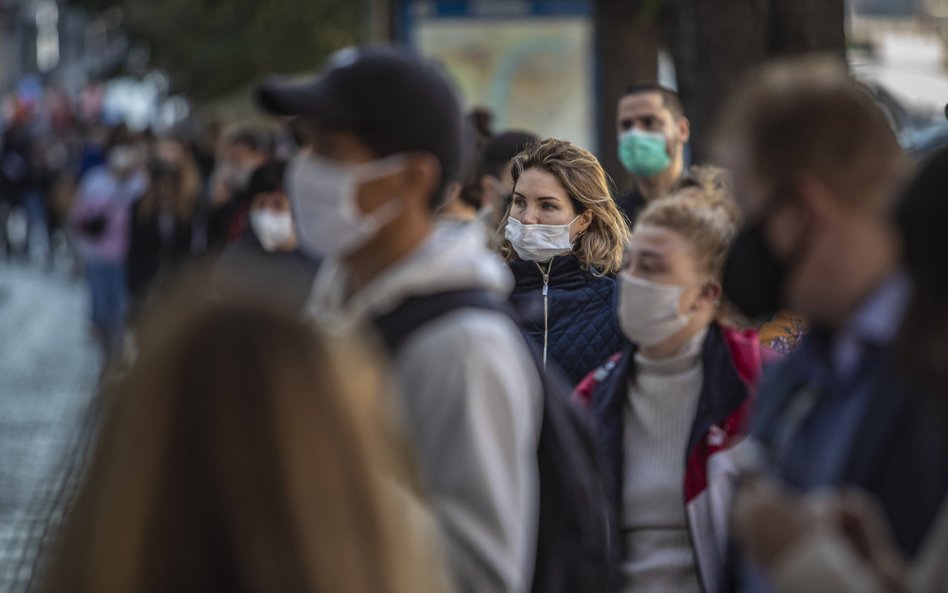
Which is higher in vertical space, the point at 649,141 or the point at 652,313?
the point at 652,313

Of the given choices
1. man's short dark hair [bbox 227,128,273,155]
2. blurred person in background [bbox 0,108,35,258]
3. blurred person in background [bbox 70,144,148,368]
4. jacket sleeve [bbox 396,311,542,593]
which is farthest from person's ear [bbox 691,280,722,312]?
blurred person in background [bbox 0,108,35,258]

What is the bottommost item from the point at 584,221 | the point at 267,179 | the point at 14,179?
the point at 14,179

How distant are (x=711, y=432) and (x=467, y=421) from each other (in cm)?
153

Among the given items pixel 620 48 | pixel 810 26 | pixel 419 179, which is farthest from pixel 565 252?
pixel 620 48

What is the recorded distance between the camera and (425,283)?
122 inches

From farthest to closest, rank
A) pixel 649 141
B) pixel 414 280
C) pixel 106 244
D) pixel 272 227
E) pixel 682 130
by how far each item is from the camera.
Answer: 1. pixel 106 244
2. pixel 272 227
3. pixel 682 130
4. pixel 649 141
5. pixel 414 280

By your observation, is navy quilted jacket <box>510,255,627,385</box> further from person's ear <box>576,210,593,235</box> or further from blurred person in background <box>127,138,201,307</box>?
blurred person in background <box>127,138,201,307</box>

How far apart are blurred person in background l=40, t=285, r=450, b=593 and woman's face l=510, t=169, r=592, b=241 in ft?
11.9

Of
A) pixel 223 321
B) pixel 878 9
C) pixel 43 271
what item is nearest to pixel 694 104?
pixel 223 321

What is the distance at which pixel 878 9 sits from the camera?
50.8 m

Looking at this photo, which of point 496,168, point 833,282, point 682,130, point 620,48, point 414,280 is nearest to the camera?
point 833,282

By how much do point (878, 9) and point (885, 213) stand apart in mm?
49634

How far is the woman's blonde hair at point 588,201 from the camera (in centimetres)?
576

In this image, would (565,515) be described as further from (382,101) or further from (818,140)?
(818,140)
